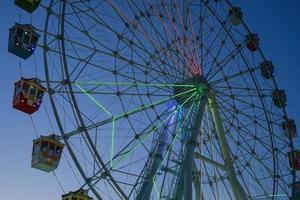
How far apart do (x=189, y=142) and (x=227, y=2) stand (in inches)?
416

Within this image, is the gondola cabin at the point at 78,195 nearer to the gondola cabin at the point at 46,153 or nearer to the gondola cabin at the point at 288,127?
the gondola cabin at the point at 46,153

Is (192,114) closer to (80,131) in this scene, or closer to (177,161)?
(177,161)

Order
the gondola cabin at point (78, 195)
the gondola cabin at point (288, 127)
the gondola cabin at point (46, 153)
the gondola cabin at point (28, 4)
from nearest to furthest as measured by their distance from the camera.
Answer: the gondola cabin at point (78, 195) < the gondola cabin at point (46, 153) < the gondola cabin at point (28, 4) < the gondola cabin at point (288, 127)

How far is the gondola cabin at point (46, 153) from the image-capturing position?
16891mm

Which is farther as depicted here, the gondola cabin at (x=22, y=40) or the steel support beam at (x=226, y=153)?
the steel support beam at (x=226, y=153)

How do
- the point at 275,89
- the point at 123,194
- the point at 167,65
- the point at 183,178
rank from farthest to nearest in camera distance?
1. the point at 275,89
2. the point at 167,65
3. the point at 183,178
4. the point at 123,194

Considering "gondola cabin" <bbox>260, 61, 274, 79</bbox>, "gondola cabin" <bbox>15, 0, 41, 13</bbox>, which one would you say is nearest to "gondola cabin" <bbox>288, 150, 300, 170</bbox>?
"gondola cabin" <bbox>260, 61, 274, 79</bbox>

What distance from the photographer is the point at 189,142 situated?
17156 millimetres

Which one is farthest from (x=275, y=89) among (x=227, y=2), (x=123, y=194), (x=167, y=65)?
(x=123, y=194)

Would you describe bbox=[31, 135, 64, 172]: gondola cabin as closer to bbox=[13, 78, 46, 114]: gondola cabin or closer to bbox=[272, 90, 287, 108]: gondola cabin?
bbox=[13, 78, 46, 114]: gondola cabin

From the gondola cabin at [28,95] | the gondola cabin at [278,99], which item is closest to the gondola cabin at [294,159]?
the gondola cabin at [278,99]

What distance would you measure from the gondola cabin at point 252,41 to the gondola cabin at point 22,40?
1103 cm

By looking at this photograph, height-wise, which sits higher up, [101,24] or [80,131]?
[101,24]

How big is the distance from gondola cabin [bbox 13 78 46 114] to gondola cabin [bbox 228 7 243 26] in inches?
437
